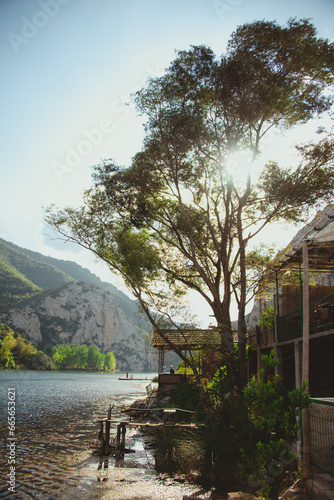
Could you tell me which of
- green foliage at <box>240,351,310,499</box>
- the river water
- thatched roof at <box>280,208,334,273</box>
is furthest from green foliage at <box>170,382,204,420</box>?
green foliage at <box>240,351,310,499</box>

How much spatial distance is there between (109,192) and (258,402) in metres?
11.2

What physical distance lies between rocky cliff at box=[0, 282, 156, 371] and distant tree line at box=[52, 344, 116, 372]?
47.9 feet

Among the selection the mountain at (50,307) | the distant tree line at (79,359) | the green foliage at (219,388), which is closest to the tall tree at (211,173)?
the green foliage at (219,388)

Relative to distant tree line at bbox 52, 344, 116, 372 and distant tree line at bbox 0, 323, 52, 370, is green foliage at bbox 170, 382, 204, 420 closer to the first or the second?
distant tree line at bbox 0, 323, 52, 370

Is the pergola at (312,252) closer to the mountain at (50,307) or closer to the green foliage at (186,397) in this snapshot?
the green foliage at (186,397)

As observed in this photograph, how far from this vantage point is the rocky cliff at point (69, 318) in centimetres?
13662

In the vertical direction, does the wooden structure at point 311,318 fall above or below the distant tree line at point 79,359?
above

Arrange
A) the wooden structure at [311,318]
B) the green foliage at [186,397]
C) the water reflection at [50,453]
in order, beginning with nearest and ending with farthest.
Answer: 1. the wooden structure at [311,318]
2. the water reflection at [50,453]
3. the green foliage at [186,397]

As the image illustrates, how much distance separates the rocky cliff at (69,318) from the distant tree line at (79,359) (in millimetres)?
14612

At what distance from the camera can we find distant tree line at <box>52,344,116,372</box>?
415 ft

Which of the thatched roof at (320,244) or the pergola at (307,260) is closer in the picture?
the pergola at (307,260)

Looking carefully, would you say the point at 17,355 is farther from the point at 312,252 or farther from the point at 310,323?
the point at 312,252

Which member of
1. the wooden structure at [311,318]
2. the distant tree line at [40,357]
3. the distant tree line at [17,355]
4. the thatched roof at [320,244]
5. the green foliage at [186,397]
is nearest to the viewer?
the thatched roof at [320,244]

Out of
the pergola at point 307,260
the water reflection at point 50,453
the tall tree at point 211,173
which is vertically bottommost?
the water reflection at point 50,453
